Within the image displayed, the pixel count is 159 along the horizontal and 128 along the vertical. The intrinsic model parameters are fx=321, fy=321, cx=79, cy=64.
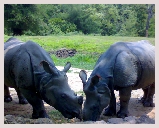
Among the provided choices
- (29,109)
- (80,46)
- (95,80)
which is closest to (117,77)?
(95,80)

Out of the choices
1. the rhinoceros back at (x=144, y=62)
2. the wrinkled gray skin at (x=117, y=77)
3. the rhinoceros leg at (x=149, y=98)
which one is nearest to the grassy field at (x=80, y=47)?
the rhinoceros leg at (x=149, y=98)

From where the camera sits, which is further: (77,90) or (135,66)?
(77,90)

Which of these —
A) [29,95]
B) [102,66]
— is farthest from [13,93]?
[102,66]

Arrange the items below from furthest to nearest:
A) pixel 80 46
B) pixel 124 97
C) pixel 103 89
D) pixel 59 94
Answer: pixel 80 46 → pixel 124 97 → pixel 103 89 → pixel 59 94

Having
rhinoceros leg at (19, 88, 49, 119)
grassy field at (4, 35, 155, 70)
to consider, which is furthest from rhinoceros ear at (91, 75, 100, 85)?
grassy field at (4, 35, 155, 70)

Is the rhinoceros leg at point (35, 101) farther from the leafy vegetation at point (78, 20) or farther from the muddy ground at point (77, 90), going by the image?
the leafy vegetation at point (78, 20)

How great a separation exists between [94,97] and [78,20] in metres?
26.6

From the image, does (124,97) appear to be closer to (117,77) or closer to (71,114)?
(117,77)

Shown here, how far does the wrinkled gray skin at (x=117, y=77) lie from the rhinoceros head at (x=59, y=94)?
273 mm

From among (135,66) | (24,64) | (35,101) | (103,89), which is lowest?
(35,101)

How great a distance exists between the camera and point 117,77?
769 cm

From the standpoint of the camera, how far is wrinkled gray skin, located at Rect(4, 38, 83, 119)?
23.1 feet

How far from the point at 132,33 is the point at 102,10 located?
4.90m

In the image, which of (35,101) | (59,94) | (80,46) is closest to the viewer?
(59,94)
